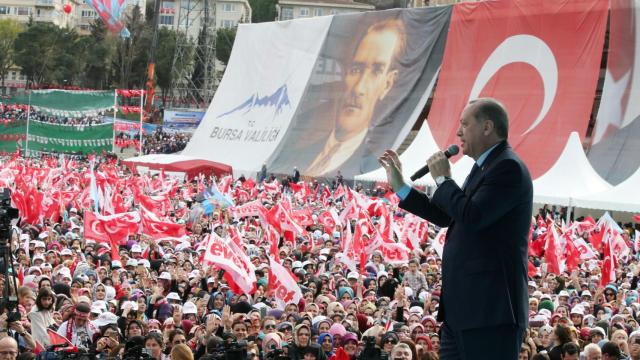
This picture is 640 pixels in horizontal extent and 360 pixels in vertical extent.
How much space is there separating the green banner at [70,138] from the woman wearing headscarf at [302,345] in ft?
125

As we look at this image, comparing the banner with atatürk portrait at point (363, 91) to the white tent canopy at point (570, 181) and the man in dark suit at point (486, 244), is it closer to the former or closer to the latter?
the white tent canopy at point (570, 181)

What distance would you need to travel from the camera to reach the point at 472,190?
13.7ft

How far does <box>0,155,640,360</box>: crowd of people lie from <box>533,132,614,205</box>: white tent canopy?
3.65m

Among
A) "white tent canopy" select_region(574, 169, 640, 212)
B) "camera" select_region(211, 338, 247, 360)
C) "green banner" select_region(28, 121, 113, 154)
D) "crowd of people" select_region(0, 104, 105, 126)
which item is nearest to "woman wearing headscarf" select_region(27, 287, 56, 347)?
"camera" select_region(211, 338, 247, 360)

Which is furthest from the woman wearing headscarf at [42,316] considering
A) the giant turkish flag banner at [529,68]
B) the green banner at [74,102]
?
the green banner at [74,102]

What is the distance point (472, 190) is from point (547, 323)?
24.9 ft

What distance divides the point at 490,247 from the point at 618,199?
70.2 feet

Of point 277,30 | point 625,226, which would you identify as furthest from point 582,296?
point 277,30

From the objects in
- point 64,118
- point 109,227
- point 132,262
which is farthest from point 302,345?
point 64,118

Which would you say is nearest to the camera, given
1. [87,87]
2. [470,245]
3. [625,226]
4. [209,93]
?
[470,245]

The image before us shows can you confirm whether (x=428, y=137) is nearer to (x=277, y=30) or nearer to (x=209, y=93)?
(x=277, y=30)

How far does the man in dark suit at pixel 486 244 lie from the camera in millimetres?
4059

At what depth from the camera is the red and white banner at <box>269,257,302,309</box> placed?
1249 centimetres

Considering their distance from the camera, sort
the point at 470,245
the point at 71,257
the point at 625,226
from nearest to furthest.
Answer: the point at 470,245, the point at 71,257, the point at 625,226
